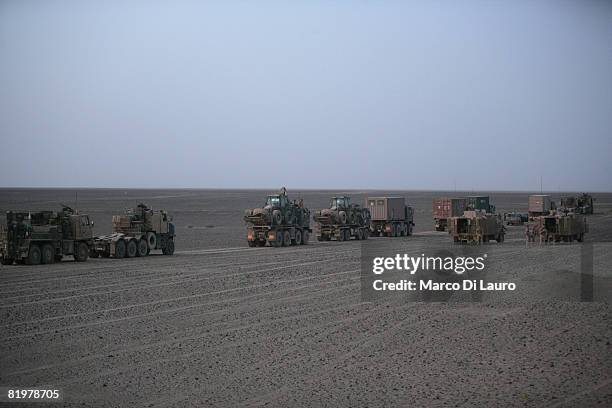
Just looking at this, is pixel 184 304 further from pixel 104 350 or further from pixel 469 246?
pixel 469 246

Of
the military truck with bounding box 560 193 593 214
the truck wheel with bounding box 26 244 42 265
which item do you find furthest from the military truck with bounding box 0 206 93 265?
the military truck with bounding box 560 193 593 214

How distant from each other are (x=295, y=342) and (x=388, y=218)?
35421 mm

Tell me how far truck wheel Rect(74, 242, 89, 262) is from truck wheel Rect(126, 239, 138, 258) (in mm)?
2327

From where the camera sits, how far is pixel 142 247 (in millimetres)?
34500

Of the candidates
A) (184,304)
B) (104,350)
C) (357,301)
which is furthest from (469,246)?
(104,350)

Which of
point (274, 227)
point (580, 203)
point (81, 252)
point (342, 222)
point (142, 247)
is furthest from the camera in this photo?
point (580, 203)

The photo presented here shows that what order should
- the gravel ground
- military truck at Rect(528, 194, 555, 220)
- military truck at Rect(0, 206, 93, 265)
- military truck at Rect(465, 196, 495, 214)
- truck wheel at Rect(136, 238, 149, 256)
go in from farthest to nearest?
military truck at Rect(528, 194, 555, 220) < military truck at Rect(465, 196, 495, 214) < truck wheel at Rect(136, 238, 149, 256) < military truck at Rect(0, 206, 93, 265) < the gravel ground

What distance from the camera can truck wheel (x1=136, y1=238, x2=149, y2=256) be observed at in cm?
3438

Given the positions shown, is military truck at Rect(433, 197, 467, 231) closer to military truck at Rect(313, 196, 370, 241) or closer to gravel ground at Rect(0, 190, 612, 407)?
military truck at Rect(313, 196, 370, 241)

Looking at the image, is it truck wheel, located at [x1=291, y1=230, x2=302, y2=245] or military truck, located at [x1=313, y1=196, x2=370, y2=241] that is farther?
military truck, located at [x1=313, y1=196, x2=370, y2=241]

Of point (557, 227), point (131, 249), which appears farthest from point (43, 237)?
point (557, 227)

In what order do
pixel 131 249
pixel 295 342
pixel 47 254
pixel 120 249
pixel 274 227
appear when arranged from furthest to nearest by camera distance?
1. pixel 274 227
2. pixel 131 249
3. pixel 120 249
4. pixel 47 254
5. pixel 295 342

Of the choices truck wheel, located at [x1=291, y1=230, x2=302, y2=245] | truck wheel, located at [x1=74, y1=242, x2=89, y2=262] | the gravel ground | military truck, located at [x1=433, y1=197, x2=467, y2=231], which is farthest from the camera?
military truck, located at [x1=433, y1=197, x2=467, y2=231]

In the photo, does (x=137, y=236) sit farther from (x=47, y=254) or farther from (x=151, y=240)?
(x=47, y=254)
